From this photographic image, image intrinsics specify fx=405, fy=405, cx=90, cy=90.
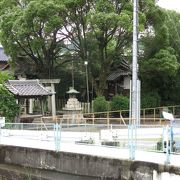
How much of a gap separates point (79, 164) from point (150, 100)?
2200 cm

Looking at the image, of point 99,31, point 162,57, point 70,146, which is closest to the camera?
point 70,146

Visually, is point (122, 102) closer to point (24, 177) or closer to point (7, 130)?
point (7, 130)

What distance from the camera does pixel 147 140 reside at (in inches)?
499

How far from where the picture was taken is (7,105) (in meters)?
22.5

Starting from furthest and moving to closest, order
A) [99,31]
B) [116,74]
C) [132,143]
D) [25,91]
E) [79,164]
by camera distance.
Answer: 1. [116,74]
2. [99,31]
3. [25,91]
4. [79,164]
5. [132,143]

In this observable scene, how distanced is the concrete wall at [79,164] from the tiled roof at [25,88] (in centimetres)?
1001

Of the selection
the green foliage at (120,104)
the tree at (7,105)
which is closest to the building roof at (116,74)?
the green foliage at (120,104)

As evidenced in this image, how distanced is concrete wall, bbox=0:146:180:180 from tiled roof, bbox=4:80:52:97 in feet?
32.8

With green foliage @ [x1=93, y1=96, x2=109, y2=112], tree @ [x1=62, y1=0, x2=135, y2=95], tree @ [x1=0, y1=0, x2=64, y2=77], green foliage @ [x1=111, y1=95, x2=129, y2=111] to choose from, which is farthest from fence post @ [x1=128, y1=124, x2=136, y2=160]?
green foliage @ [x1=111, y1=95, x2=129, y2=111]

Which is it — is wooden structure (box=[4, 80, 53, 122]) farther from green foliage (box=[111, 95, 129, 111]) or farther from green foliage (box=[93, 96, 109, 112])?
green foliage (box=[111, 95, 129, 111])

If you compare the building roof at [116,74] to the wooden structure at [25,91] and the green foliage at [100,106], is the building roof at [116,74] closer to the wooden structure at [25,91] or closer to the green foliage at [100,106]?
the green foliage at [100,106]

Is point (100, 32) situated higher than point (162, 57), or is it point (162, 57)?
point (100, 32)

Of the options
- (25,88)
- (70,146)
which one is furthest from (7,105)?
(70,146)

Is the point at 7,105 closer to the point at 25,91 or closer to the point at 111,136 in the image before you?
the point at 25,91
